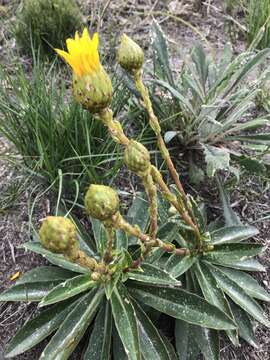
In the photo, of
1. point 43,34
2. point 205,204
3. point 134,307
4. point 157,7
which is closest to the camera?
point 134,307

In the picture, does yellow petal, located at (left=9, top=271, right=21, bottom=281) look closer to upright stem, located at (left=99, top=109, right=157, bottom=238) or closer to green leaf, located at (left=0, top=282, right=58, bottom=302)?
green leaf, located at (left=0, top=282, right=58, bottom=302)

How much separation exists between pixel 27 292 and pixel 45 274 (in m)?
0.12

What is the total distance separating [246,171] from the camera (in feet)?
7.30

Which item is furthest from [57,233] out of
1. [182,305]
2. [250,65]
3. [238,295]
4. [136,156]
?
[250,65]

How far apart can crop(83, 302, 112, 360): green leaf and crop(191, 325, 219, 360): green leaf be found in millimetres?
290

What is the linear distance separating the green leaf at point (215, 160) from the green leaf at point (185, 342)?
1.72ft

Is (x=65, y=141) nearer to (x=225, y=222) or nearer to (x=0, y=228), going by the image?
(x=0, y=228)

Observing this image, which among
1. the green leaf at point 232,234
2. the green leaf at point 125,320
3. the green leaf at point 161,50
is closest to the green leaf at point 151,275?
the green leaf at point 125,320

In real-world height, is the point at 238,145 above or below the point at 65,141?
below

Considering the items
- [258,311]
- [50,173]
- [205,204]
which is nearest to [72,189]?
[50,173]

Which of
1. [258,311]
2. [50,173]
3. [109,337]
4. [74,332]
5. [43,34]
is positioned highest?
[43,34]

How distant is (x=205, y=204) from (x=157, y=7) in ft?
4.66

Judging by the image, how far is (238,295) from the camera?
177 centimetres

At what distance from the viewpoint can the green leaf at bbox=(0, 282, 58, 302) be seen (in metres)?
1.71
